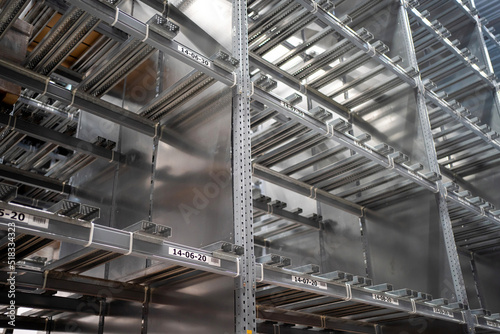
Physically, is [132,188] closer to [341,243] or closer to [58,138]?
[58,138]

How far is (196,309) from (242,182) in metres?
1.00

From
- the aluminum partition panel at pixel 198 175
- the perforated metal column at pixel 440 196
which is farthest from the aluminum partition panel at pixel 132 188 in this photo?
the perforated metal column at pixel 440 196

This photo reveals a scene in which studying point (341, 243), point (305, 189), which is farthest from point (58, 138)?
point (341, 243)

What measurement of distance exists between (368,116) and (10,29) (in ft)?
15.0

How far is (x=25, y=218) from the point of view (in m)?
2.77

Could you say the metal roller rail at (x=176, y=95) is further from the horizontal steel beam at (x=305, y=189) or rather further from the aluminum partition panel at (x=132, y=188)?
the horizontal steel beam at (x=305, y=189)

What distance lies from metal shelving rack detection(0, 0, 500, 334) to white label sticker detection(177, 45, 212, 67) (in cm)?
1

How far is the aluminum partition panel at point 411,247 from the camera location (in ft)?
19.5

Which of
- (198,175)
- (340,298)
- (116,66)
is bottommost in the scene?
(340,298)

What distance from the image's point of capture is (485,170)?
8188mm

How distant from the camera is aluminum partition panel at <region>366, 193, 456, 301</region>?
593 centimetres

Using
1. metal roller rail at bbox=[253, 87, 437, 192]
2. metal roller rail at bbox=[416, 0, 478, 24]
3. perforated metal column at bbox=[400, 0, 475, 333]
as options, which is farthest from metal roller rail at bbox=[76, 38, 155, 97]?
metal roller rail at bbox=[416, 0, 478, 24]

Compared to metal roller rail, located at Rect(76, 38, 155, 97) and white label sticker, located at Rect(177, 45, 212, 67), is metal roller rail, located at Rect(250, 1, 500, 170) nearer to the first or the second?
metal roller rail, located at Rect(76, 38, 155, 97)

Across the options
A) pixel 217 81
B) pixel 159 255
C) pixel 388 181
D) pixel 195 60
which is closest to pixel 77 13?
pixel 195 60
